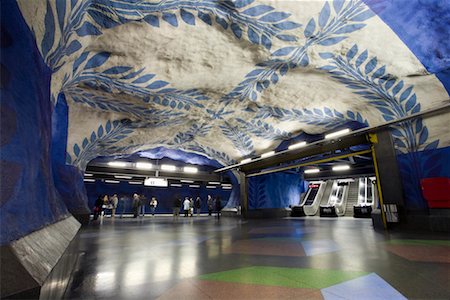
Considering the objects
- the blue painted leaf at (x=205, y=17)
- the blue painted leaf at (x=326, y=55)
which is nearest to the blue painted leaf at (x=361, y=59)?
the blue painted leaf at (x=326, y=55)

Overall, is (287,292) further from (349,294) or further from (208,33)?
(208,33)

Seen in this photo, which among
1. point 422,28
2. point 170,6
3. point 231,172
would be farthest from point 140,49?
point 231,172

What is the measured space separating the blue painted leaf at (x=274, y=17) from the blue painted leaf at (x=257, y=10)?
0.40 feet

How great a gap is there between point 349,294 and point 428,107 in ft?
22.9

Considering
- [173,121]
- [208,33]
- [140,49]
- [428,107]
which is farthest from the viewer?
[173,121]

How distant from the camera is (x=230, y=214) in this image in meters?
15.3

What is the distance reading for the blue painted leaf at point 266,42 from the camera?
5.18 m

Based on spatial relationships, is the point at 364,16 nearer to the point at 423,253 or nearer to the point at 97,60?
the point at 423,253

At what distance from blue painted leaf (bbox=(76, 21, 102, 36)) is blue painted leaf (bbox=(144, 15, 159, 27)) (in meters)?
0.99

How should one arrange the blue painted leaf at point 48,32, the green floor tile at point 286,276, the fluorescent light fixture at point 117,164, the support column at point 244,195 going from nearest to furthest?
the green floor tile at point 286,276, the blue painted leaf at point 48,32, the support column at point 244,195, the fluorescent light fixture at point 117,164

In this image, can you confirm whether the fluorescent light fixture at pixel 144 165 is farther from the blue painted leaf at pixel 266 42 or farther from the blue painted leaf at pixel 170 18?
the blue painted leaf at pixel 266 42

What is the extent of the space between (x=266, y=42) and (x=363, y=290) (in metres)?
5.14

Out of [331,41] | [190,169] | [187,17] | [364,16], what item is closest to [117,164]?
[190,169]

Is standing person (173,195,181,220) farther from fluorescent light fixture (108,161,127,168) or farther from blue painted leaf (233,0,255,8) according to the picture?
blue painted leaf (233,0,255,8)
